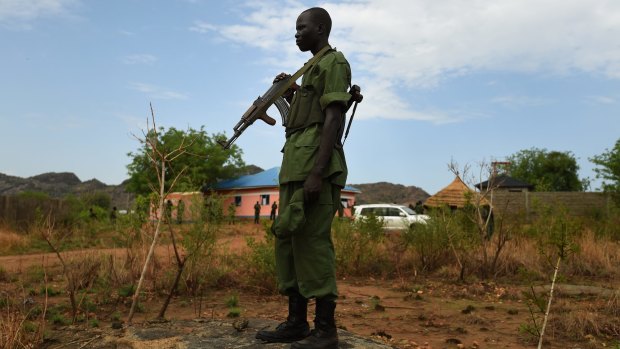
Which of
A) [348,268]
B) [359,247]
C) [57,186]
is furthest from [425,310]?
[57,186]

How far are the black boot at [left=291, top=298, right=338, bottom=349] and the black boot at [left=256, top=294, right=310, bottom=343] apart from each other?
8.1 inches

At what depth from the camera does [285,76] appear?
10.7 feet

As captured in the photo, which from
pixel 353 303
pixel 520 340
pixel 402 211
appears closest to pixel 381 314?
pixel 353 303

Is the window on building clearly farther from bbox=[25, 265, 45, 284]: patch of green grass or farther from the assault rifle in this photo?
the assault rifle

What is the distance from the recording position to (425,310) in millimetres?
5992

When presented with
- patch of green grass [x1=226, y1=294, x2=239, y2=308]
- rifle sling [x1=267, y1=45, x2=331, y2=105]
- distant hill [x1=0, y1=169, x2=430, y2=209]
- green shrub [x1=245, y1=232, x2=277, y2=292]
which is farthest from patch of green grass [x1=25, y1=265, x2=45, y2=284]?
distant hill [x1=0, y1=169, x2=430, y2=209]

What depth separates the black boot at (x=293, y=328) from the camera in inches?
123

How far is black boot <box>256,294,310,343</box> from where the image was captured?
10.3ft

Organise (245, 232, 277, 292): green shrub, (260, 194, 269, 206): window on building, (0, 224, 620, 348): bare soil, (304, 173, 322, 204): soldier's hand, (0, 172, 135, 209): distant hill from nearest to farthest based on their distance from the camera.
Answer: (304, 173, 322, 204): soldier's hand, (0, 224, 620, 348): bare soil, (245, 232, 277, 292): green shrub, (260, 194, 269, 206): window on building, (0, 172, 135, 209): distant hill

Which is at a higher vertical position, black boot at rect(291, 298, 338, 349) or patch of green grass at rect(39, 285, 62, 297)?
black boot at rect(291, 298, 338, 349)

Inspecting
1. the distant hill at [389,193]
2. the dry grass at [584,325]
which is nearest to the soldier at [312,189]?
the dry grass at [584,325]

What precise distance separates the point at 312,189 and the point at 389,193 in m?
66.1

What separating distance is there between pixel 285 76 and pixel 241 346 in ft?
5.33

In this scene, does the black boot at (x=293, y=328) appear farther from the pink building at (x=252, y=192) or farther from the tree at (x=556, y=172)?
the tree at (x=556, y=172)
